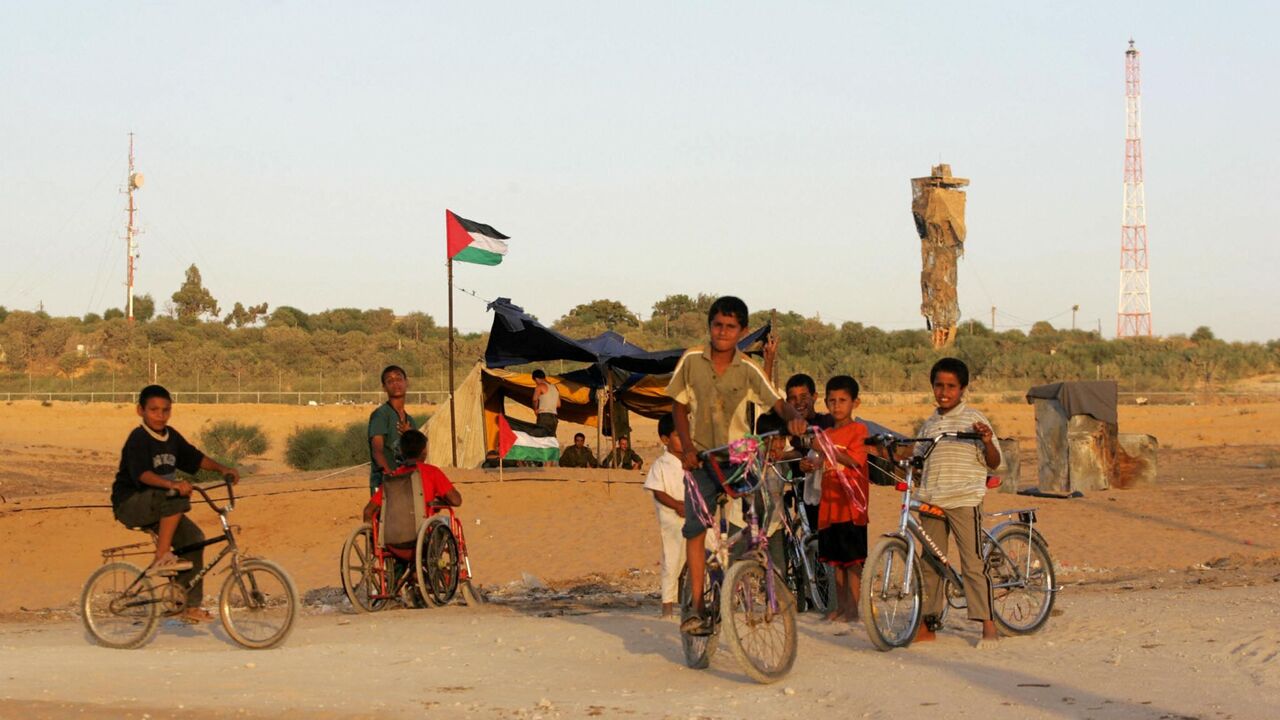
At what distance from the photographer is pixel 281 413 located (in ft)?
147

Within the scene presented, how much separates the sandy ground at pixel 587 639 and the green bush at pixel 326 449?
9.57 meters

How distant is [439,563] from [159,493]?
218 cm

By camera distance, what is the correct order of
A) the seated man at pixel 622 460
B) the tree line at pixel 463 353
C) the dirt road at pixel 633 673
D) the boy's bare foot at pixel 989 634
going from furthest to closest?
the tree line at pixel 463 353 → the seated man at pixel 622 460 → the boy's bare foot at pixel 989 634 → the dirt road at pixel 633 673

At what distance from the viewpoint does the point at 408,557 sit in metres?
9.92

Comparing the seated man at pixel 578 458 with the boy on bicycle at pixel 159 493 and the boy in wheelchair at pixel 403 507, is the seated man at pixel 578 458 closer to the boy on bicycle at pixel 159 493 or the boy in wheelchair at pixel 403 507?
the boy in wheelchair at pixel 403 507

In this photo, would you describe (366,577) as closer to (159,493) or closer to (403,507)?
(403,507)

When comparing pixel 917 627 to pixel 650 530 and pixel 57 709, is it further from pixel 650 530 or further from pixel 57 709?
pixel 650 530

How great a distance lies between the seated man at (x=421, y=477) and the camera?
974cm

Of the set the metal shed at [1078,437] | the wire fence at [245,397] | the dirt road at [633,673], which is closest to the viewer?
the dirt road at [633,673]

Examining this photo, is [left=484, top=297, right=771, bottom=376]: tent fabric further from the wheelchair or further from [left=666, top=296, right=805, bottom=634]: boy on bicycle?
[left=666, top=296, right=805, bottom=634]: boy on bicycle

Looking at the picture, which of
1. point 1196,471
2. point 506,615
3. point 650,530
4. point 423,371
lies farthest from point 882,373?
point 506,615

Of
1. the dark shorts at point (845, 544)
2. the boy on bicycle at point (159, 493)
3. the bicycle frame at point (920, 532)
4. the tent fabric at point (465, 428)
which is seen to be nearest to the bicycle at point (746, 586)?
the bicycle frame at point (920, 532)

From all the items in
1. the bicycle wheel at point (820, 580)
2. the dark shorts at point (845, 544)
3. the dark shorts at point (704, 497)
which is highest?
the dark shorts at point (704, 497)

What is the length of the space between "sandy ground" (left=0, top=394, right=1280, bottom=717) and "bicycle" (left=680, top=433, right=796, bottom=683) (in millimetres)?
180
